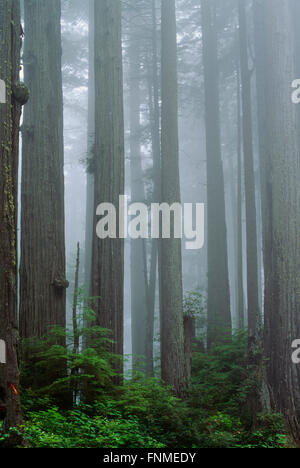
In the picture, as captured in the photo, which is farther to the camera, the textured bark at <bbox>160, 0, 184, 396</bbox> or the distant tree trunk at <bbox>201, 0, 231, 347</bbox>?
the distant tree trunk at <bbox>201, 0, 231, 347</bbox>

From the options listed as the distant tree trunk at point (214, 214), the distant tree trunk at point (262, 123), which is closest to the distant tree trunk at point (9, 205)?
the distant tree trunk at point (262, 123)

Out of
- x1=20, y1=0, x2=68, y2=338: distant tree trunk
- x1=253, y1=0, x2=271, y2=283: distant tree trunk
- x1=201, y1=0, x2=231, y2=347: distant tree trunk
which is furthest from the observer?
x1=201, y1=0, x2=231, y2=347: distant tree trunk

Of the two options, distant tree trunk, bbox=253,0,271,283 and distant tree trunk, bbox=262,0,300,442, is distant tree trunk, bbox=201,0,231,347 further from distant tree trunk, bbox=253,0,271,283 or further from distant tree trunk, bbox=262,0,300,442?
distant tree trunk, bbox=262,0,300,442

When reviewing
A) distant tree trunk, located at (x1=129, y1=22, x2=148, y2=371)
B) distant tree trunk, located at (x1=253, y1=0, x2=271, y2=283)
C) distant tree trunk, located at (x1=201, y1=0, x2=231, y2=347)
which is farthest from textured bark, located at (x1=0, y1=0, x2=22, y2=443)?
distant tree trunk, located at (x1=129, y1=22, x2=148, y2=371)

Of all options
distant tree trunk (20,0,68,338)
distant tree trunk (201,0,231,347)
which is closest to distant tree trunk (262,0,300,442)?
distant tree trunk (20,0,68,338)

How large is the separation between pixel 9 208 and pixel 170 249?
606cm

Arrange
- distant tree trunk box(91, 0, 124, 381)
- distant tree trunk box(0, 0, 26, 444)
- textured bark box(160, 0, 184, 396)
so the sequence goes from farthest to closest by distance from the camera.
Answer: textured bark box(160, 0, 184, 396) → distant tree trunk box(91, 0, 124, 381) → distant tree trunk box(0, 0, 26, 444)

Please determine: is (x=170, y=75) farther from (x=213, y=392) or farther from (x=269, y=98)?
(x=213, y=392)

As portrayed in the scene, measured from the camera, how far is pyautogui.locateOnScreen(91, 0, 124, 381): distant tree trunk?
28.2ft

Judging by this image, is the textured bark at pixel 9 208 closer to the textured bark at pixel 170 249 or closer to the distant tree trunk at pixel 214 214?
the textured bark at pixel 170 249

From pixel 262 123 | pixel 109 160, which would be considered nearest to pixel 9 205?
pixel 109 160

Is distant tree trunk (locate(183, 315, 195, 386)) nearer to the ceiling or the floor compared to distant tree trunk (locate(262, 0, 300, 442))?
nearer to the floor

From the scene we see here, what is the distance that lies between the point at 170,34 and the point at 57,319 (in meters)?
7.57

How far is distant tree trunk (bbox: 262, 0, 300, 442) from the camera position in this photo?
8.34 m
